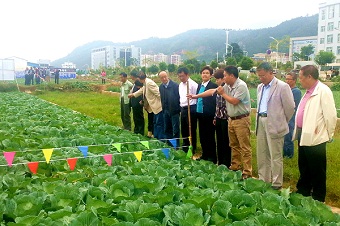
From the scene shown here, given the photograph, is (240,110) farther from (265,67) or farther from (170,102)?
(170,102)

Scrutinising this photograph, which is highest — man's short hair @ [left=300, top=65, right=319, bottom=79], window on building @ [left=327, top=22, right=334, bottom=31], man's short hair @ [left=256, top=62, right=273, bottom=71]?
window on building @ [left=327, top=22, right=334, bottom=31]

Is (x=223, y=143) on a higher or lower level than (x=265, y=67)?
lower

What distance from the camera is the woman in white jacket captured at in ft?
12.7

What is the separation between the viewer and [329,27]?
2525 inches

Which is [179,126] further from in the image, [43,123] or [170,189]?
[170,189]

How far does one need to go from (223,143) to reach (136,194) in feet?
9.20

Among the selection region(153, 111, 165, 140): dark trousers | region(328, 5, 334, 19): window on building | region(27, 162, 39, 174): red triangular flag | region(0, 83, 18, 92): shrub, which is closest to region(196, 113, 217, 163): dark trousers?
region(153, 111, 165, 140): dark trousers

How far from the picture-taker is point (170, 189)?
307cm

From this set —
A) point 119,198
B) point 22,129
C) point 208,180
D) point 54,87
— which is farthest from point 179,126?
point 54,87

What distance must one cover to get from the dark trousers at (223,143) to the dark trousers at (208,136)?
204mm

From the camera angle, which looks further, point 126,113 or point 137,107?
point 126,113

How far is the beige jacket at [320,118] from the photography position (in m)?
3.85

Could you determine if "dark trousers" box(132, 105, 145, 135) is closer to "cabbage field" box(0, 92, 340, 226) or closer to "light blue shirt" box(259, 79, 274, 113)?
"cabbage field" box(0, 92, 340, 226)

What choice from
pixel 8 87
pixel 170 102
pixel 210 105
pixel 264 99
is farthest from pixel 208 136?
pixel 8 87
